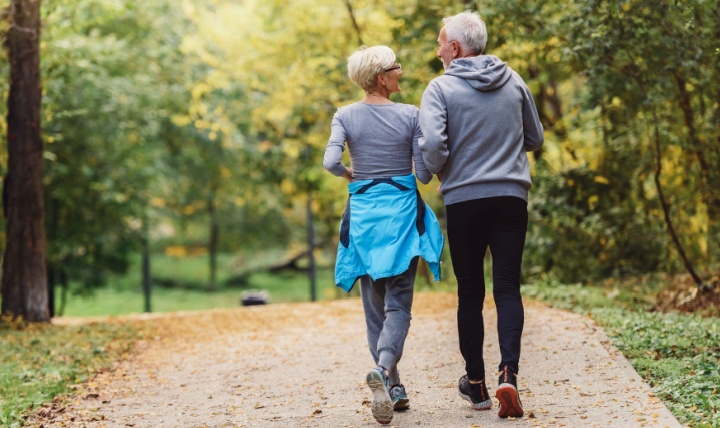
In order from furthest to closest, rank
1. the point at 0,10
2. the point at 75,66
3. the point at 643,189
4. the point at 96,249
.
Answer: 1. the point at 96,249
2. the point at 75,66
3. the point at 643,189
4. the point at 0,10

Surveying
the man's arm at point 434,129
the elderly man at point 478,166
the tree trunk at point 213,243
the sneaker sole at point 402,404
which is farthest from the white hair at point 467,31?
the tree trunk at point 213,243

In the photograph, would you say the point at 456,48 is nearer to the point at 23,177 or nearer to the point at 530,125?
the point at 530,125

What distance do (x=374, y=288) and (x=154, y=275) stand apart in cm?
2706

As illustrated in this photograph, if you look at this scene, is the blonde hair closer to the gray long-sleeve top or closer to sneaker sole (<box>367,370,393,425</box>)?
the gray long-sleeve top

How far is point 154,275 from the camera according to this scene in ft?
101

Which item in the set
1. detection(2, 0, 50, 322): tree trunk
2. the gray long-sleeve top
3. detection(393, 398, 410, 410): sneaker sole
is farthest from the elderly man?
detection(2, 0, 50, 322): tree trunk

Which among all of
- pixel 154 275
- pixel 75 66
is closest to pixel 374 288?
pixel 75 66

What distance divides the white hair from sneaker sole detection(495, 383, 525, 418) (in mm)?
1684

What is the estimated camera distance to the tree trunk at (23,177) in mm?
10172

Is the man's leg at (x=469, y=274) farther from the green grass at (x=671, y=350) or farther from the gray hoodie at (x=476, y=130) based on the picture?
the green grass at (x=671, y=350)

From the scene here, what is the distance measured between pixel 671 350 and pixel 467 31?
263 centimetres

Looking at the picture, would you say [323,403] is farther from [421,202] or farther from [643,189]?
[643,189]

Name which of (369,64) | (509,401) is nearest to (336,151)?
(369,64)

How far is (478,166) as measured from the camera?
4.32 metres
